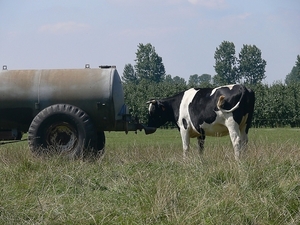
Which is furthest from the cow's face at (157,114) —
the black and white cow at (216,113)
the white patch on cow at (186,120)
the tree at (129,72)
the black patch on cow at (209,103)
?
the tree at (129,72)

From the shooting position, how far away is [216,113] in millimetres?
13734

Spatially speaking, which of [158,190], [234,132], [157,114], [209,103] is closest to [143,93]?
[157,114]

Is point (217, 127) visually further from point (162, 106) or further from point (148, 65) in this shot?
point (148, 65)

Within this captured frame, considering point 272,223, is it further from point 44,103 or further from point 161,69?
point 161,69

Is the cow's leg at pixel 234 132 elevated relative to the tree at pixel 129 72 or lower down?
lower down

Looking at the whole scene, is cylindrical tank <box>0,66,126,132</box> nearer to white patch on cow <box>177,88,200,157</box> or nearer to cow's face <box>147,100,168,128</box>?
white patch on cow <box>177,88,200,157</box>

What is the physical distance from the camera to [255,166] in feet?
31.1

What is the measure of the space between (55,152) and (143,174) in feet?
10.8

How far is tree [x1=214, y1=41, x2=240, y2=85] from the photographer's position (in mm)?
112581

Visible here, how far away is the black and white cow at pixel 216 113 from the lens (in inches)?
527

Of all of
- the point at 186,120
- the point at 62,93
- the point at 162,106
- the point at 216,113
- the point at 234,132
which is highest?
the point at 62,93

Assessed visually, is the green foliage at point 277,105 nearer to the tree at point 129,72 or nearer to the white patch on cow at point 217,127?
the white patch on cow at point 217,127

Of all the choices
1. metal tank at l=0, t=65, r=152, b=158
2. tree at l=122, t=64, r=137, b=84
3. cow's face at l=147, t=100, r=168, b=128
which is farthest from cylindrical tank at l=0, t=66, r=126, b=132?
tree at l=122, t=64, r=137, b=84

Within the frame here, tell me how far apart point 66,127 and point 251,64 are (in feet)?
350
